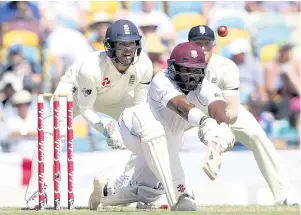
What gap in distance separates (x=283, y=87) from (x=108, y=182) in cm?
469

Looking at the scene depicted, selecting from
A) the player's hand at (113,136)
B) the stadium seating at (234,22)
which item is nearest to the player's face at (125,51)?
the player's hand at (113,136)

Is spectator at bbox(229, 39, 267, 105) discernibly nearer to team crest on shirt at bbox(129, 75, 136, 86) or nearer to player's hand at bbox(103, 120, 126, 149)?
team crest on shirt at bbox(129, 75, 136, 86)

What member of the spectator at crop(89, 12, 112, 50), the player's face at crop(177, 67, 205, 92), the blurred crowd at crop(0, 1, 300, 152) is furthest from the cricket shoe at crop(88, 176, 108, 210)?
the spectator at crop(89, 12, 112, 50)

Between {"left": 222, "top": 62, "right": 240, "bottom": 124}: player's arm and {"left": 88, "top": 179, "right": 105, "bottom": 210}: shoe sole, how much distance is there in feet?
4.82

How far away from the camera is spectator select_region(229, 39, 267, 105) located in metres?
10.9

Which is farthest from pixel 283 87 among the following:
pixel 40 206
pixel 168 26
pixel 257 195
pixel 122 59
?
pixel 40 206

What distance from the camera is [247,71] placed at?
11.0m

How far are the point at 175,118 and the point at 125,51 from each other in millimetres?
1032

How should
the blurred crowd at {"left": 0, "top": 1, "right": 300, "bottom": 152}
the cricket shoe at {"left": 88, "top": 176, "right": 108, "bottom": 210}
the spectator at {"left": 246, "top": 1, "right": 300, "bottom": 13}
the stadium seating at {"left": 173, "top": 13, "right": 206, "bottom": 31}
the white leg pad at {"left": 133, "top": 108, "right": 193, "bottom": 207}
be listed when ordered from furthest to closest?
the spectator at {"left": 246, "top": 1, "right": 300, "bottom": 13} < the stadium seating at {"left": 173, "top": 13, "right": 206, "bottom": 31} < the blurred crowd at {"left": 0, "top": 1, "right": 300, "bottom": 152} < the cricket shoe at {"left": 88, "top": 176, "right": 108, "bottom": 210} < the white leg pad at {"left": 133, "top": 108, "right": 193, "bottom": 207}

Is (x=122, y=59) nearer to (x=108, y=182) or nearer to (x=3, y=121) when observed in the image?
(x=108, y=182)

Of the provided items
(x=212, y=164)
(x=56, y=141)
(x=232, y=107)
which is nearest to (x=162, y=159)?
(x=212, y=164)

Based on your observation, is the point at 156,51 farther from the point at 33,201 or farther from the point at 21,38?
the point at 33,201

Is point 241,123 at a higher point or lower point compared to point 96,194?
higher

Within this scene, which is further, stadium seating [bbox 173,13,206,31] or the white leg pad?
stadium seating [bbox 173,13,206,31]
